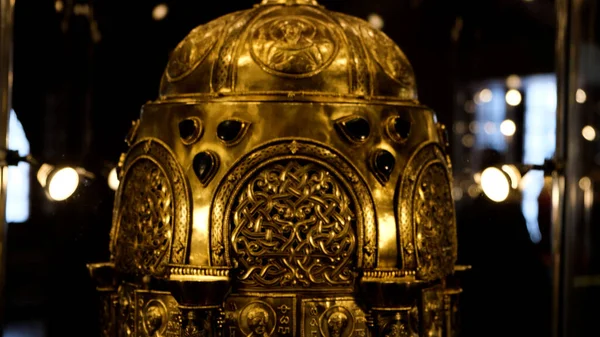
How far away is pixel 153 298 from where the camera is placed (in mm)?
4797

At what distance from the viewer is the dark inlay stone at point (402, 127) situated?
477 centimetres

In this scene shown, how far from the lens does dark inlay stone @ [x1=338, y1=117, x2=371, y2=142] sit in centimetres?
466

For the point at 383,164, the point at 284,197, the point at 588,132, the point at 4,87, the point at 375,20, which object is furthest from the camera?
the point at 588,132

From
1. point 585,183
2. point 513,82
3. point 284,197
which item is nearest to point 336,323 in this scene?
point 284,197

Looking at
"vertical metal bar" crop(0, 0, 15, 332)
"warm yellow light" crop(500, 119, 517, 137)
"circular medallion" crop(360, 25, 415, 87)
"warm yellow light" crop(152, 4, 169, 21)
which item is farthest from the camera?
"warm yellow light" crop(500, 119, 517, 137)

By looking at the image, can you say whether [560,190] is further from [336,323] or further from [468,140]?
[336,323]

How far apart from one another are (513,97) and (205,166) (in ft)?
8.04

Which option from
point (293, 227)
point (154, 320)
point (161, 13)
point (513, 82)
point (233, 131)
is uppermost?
point (161, 13)

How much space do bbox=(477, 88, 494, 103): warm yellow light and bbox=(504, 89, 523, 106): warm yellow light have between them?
96mm

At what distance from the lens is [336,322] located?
463 centimetres

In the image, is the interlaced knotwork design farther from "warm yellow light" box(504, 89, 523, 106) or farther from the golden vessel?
"warm yellow light" box(504, 89, 523, 106)

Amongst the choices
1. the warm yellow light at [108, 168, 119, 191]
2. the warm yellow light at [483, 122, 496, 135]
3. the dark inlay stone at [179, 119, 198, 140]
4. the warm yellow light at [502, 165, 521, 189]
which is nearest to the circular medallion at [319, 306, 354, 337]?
the dark inlay stone at [179, 119, 198, 140]

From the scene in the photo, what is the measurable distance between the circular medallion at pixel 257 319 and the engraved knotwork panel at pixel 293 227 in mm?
91

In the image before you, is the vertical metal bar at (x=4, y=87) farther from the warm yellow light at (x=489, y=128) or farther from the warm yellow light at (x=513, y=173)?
the warm yellow light at (x=489, y=128)
